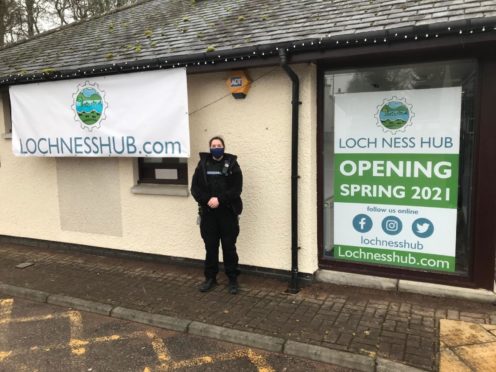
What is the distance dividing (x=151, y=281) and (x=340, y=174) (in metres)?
2.87

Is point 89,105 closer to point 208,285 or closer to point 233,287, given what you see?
point 208,285

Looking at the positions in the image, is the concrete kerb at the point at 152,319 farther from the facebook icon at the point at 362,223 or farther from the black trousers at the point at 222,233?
the facebook icon at the point at 362,223

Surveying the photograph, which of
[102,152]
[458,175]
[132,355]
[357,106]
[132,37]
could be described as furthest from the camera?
[132,37]

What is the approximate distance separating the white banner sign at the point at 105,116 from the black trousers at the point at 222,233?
955 mm

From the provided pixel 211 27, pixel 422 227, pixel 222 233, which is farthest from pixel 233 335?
pixel 211 27

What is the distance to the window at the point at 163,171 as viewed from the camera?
21.1 ft

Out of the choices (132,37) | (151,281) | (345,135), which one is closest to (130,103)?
(132,37)

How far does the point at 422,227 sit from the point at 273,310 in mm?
2001

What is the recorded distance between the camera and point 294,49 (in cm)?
480

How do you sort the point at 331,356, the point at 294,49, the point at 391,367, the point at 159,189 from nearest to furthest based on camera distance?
the point at 391,367 → the point at 331,356 → the point at 294,49 → the point at 159,189

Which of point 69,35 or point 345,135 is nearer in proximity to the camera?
point 345,135

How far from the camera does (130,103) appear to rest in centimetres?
593

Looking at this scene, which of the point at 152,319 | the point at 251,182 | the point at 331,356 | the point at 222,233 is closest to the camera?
the point at 331,356

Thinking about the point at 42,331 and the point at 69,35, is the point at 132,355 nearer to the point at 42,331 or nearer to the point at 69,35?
the point at 42,331
